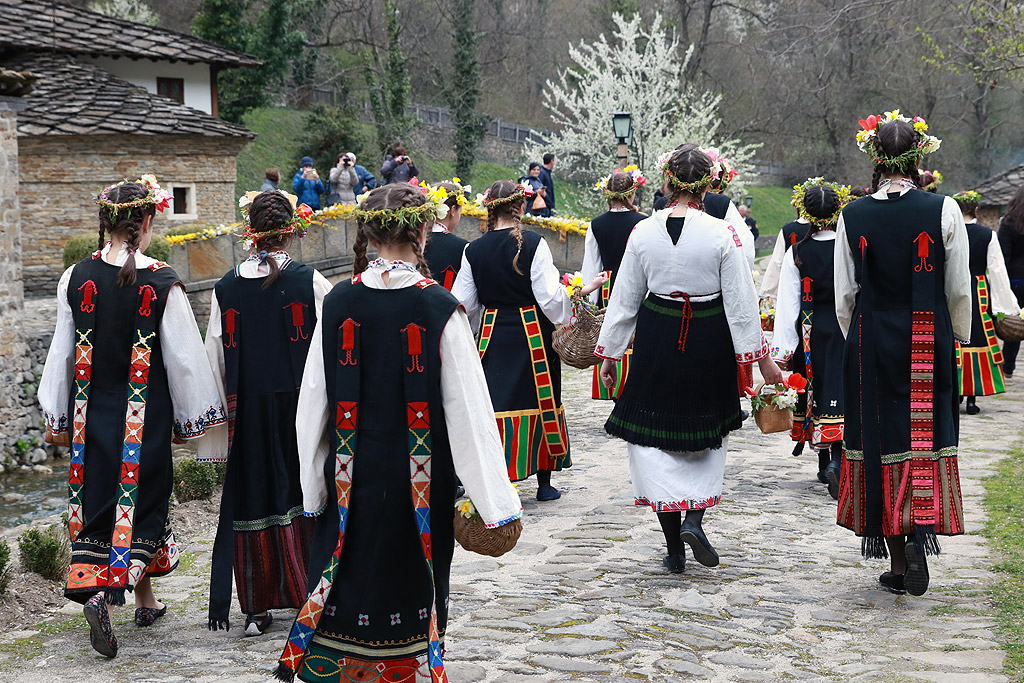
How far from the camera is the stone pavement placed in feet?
14.3

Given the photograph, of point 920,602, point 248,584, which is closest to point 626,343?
point 920,602

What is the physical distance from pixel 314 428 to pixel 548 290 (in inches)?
139

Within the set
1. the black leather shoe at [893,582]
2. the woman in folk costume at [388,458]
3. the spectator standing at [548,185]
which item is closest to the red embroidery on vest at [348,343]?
the woman in folk costume at [388,458]

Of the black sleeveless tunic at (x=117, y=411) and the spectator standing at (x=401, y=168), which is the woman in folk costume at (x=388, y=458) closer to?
the black sleeveless tunic at (x=117, y=411)

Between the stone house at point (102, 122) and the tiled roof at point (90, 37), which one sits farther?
the tiled roof at point (90, 37)

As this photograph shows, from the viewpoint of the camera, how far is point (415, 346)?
3.36 metres

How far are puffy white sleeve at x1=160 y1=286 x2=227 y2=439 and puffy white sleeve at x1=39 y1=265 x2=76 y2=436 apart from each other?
43cm

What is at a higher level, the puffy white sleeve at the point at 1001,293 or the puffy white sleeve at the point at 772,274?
the puffy white sleeve at the point at 772,274

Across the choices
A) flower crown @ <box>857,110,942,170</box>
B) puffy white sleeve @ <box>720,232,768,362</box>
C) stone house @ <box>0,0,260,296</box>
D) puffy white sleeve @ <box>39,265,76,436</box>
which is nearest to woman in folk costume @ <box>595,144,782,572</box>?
puffy white sleeve @ <box>720,232,768,362</box>

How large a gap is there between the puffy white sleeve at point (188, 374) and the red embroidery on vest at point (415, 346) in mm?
1826

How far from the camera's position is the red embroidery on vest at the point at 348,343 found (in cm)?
340

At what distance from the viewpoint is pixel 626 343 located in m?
5.73

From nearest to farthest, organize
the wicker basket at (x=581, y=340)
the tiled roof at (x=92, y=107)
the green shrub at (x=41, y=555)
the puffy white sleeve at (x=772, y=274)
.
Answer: the green shrub at (x=41, y=555) → the wicker basket at (x=581, y=340) → the puffy white sleeve at (x=772, y=274) → the tiled roof at (x=92, y=107)

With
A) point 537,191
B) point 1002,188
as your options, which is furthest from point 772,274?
point 1002,188
